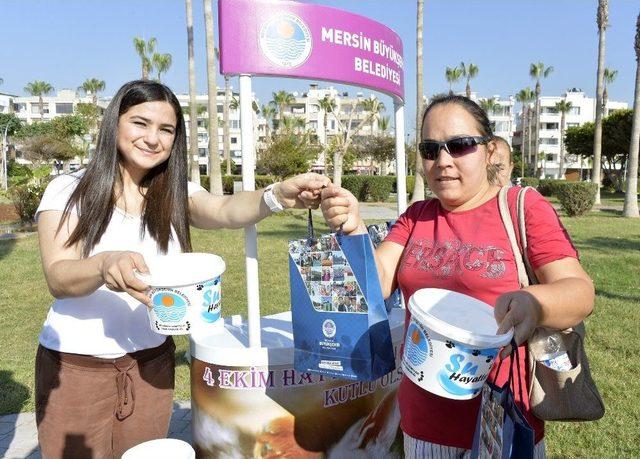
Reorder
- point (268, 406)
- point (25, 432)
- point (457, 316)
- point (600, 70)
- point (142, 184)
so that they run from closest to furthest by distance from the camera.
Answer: point (457, 316) < point (142, 184) < point (268, 406) < point (25, 432) < point (600, 70)

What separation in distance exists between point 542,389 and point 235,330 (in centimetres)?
160

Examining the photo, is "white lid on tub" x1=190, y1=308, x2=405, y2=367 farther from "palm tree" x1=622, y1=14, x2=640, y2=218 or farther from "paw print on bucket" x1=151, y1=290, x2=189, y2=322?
"palm tree" x1=622, y1=14, x2=640, y2=218

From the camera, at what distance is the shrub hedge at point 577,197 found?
16.9 m

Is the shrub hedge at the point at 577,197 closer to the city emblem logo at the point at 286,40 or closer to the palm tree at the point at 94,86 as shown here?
the city emblem logo at the point at 286,40

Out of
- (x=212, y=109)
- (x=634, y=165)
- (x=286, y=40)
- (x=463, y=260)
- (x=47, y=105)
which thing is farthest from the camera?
(x=47, y=105)

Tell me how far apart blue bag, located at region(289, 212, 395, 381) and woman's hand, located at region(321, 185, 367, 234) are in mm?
49

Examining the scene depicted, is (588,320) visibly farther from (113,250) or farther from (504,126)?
(504,126)

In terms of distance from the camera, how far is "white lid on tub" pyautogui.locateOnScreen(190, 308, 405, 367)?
7.52ft

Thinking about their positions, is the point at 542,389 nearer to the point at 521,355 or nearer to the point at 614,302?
the point at 521,355

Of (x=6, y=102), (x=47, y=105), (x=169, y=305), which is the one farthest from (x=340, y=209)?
(x=47, y=105)

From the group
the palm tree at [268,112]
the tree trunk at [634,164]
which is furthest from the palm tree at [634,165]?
the palm tree at [268,112]

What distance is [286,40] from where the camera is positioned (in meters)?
2.48

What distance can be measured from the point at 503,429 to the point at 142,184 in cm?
159

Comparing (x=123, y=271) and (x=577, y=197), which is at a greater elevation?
(x=123, y=271)
